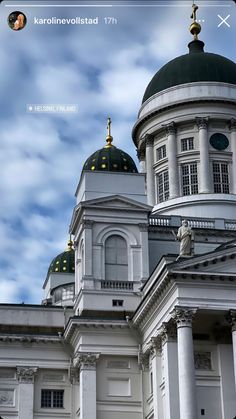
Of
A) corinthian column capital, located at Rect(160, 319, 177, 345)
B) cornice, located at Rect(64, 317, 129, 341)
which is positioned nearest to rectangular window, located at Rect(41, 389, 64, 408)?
cornice, located at Rect(64, 317, 129, 341)

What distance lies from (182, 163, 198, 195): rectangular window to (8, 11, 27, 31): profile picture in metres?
40.2

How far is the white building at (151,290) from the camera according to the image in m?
35.7

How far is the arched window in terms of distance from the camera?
44.1 metres

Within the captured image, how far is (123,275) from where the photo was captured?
1736 inches

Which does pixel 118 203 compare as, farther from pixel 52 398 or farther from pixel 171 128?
pixel 171 128

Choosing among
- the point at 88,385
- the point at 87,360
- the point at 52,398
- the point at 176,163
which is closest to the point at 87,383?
the point at 88,385

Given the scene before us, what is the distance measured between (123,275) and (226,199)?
37.1ft

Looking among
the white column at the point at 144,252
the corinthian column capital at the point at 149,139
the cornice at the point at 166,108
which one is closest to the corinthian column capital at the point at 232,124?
the cornice at the point at 166,108

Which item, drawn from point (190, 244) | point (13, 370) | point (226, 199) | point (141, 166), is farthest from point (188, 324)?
point (141, 166)

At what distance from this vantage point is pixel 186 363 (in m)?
Answer: 33.8

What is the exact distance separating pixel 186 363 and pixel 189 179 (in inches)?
876

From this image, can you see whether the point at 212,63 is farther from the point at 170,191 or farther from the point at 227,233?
the point at 227,233

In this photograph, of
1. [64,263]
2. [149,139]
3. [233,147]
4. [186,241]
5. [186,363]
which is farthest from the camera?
[64,263]

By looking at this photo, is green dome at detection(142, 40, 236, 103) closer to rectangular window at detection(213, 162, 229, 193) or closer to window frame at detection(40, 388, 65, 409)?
rectangular window at detection(213, 162, 229, 193)
